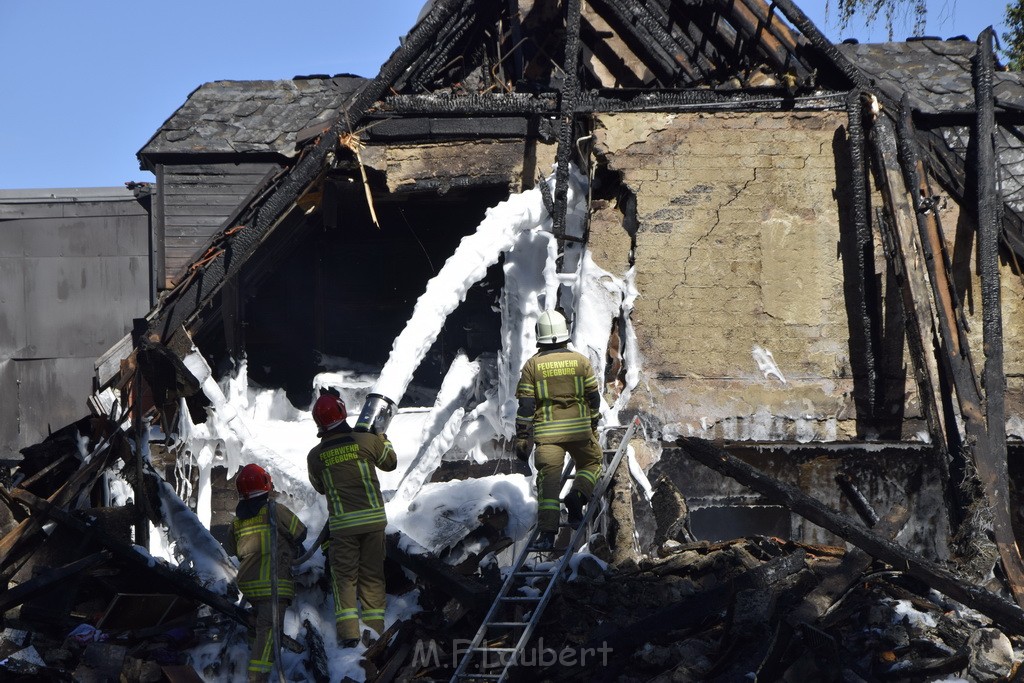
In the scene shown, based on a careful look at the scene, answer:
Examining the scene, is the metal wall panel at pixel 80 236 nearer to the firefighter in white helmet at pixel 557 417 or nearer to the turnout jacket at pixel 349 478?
the turnout jacket at pixel 349 478

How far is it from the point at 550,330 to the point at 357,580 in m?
2.09

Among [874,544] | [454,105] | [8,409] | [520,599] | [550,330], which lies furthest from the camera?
[8,409]

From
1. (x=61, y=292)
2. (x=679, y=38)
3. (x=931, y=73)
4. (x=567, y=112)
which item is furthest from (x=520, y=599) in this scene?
(x=61, y=292)

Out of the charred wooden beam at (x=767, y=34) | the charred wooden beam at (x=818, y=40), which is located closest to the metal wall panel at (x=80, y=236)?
the charred wooden beam at (x=767, y=34)

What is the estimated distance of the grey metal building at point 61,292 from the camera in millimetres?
12734

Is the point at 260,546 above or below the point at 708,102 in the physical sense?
below

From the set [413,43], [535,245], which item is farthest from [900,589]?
[413,43]

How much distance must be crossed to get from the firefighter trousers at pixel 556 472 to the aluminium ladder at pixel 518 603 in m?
0.10

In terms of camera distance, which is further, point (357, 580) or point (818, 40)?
point (818, 40)

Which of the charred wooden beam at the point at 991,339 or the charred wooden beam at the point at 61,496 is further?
the charred wooden beam at the point at 991,339

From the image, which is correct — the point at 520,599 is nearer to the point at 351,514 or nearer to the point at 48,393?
the point at 351,514

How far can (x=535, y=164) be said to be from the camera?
9.31m

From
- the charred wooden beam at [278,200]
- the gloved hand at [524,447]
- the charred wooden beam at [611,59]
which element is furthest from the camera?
the charred wooden beam at [611,59]

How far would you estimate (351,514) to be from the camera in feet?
22.0
